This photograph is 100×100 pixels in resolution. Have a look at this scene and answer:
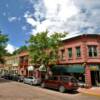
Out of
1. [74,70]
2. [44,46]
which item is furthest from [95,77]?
[44,46]

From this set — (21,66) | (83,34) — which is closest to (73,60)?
(83,34)

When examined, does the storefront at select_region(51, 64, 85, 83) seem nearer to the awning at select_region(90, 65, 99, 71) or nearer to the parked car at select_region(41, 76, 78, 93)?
the awning at select_region(90, 65, 99, 71)

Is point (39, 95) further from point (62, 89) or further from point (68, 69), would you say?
point (68, 69)

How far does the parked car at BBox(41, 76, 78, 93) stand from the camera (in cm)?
2347

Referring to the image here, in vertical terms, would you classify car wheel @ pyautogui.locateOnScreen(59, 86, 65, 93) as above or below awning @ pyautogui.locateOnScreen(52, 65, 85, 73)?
below

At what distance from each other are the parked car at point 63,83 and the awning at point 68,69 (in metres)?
5.27

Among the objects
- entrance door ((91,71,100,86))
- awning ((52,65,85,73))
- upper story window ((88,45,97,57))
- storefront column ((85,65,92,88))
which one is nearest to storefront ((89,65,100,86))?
entrance door ((91,71,100,86))

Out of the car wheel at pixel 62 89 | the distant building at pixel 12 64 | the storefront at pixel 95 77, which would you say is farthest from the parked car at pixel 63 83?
the distant building at pixel 12 64

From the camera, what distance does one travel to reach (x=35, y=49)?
3170 cm

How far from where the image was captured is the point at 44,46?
1236 inches

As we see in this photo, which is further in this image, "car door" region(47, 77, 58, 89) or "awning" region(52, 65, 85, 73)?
"awning" region(52, 65, 85, 73)

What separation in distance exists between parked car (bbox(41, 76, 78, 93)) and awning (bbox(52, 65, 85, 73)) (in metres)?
5.27

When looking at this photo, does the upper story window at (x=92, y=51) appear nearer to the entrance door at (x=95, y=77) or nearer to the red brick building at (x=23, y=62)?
the entrance door at (x=95, y=77)

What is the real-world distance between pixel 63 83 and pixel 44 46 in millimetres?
9159
